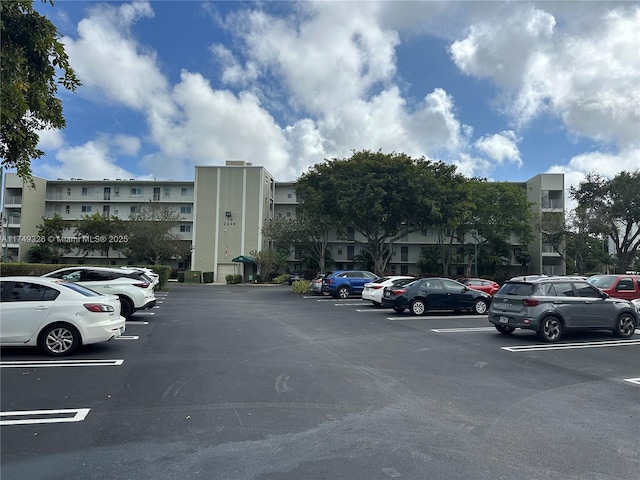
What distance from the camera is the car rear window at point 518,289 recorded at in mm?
11430

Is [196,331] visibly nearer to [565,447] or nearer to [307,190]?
[565,447]

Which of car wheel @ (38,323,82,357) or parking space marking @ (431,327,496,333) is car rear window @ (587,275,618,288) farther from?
car wheel @ (38,323,82,357)

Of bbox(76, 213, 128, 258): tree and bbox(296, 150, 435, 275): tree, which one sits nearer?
bbox(296, 150, 435, 275): tree

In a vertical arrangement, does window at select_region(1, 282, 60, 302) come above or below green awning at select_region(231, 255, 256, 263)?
below

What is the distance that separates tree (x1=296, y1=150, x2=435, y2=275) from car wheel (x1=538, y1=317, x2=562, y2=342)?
1996 cm

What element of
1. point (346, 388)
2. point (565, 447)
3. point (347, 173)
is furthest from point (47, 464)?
point (347, 173)

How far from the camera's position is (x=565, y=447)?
4.64 m

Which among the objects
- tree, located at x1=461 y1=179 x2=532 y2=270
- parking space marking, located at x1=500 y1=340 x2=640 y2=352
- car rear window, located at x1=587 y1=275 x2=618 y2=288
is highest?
tree, located at x1=461 y1=179 x2=532 y2=270

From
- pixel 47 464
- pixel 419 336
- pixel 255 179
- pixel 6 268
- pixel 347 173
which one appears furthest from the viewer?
pixel 255 179

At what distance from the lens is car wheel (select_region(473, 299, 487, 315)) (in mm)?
18000

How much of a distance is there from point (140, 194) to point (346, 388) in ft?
197

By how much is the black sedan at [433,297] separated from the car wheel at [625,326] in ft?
19.7

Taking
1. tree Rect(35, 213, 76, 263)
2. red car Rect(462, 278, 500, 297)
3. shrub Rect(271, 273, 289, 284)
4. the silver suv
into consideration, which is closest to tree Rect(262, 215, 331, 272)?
shrub Rect(271, 273, 289, 284)

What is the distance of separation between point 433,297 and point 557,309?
6357mm
